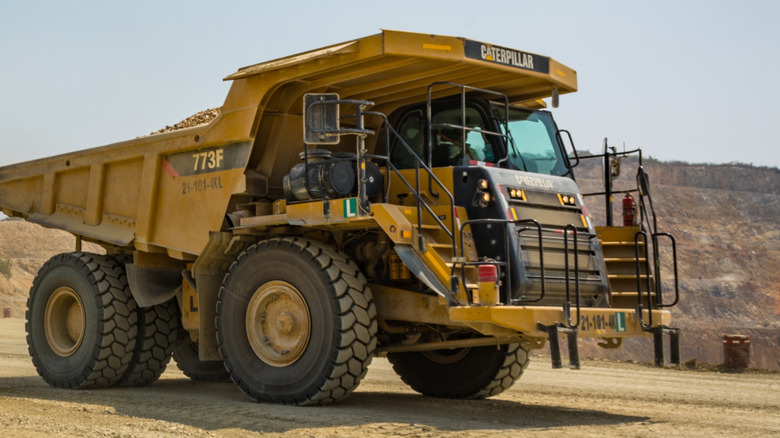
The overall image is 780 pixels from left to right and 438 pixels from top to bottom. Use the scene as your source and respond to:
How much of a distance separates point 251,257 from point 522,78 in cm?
331

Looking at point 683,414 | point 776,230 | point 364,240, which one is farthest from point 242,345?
point 776,230

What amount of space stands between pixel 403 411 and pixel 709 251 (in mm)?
44572

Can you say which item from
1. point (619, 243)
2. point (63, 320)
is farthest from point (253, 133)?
point (619, 243)

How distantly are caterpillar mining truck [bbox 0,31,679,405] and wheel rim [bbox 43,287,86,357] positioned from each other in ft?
0.08

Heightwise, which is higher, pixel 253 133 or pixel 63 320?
pixel 253 133

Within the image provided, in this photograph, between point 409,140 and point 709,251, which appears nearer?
point 409,140

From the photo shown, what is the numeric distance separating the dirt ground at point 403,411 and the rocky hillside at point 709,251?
75.3 ft

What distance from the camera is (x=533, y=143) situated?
10195mm

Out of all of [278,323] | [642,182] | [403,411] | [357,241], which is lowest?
[403,411]

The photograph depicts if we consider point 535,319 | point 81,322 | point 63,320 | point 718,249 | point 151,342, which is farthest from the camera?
point 718,249

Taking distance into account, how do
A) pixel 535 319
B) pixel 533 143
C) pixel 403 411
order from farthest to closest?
pixel 533 143
pixel 403 411
pixel 535 319

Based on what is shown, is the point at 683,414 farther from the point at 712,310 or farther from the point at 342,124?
the point at 712,310

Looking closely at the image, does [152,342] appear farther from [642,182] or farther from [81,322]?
[642,182]

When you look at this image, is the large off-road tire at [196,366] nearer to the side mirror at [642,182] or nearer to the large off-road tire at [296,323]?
the large off-road tire at [296,323]
